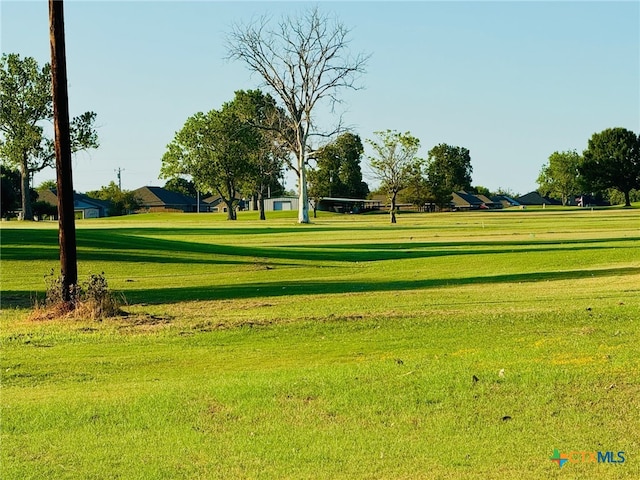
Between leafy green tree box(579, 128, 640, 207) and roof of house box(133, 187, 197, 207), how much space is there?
73.7 m

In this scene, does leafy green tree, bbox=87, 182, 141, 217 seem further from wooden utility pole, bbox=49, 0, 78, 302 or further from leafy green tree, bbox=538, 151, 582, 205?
wooden utility pole, bbox=49, 0, 78, 302

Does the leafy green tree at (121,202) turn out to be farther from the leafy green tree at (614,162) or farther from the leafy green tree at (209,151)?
the leafy green tree at (614,162)

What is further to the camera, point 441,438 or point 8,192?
point 8,192

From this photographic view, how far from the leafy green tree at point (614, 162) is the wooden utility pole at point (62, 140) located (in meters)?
145

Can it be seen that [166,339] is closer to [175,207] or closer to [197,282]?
[197,282]

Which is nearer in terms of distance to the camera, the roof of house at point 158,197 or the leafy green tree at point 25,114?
the leafy green tree at point 25,114

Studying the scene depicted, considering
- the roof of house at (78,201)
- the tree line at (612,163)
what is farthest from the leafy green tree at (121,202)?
the tree line at (612,163)

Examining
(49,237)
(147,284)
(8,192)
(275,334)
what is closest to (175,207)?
(8,192)

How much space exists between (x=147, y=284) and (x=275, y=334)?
11.2 meters

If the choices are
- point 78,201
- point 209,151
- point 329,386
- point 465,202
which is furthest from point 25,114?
point 465,202

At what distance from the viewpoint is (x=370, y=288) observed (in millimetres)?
23047

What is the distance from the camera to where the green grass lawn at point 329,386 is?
25.5 feet
